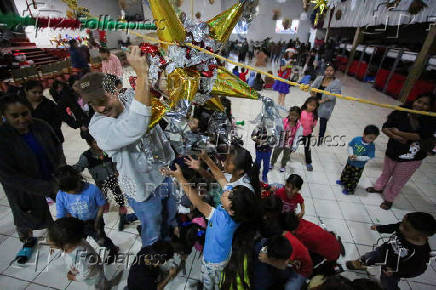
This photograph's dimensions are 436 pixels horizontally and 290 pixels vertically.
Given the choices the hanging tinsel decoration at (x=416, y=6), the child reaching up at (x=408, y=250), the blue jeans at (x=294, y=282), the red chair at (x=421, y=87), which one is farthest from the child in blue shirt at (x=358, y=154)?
the red chair at (x=421, y=87)

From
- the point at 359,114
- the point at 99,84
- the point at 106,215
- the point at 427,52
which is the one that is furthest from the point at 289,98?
the point at 99,84

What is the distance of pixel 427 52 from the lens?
21.8 feet

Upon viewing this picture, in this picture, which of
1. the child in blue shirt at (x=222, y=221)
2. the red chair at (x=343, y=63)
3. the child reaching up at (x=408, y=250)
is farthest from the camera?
the red chair at (x=343, y=63)

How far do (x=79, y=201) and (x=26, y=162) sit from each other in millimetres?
519

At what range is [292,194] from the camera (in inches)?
88.4

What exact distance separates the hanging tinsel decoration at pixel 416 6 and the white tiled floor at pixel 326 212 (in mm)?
3043

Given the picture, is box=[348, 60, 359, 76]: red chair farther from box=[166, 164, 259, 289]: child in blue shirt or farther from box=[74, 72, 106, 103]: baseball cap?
box=[74, 72, 106, 103]: baseball cap

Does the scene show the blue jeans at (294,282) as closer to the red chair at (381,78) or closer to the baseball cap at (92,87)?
the baseball cap at (92,87)

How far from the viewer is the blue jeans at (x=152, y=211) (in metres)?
1.60

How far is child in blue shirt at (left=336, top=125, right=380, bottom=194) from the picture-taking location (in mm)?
2768

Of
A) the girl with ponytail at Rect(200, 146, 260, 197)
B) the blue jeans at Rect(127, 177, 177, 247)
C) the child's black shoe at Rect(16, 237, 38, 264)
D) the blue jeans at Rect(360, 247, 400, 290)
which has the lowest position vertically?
the child's black shoe at Rect(16, 237, 38, 264)

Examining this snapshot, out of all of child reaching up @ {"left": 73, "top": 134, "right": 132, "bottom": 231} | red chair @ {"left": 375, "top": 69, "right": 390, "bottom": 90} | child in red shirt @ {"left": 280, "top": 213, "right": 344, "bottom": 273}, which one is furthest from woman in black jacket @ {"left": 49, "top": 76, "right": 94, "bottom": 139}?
red chair @ {"left": 375, "top": 69, "right": 390, "bottom": 90}

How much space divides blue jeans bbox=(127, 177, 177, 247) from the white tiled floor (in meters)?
0.58

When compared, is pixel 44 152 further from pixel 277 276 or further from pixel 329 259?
pixel 329 259
